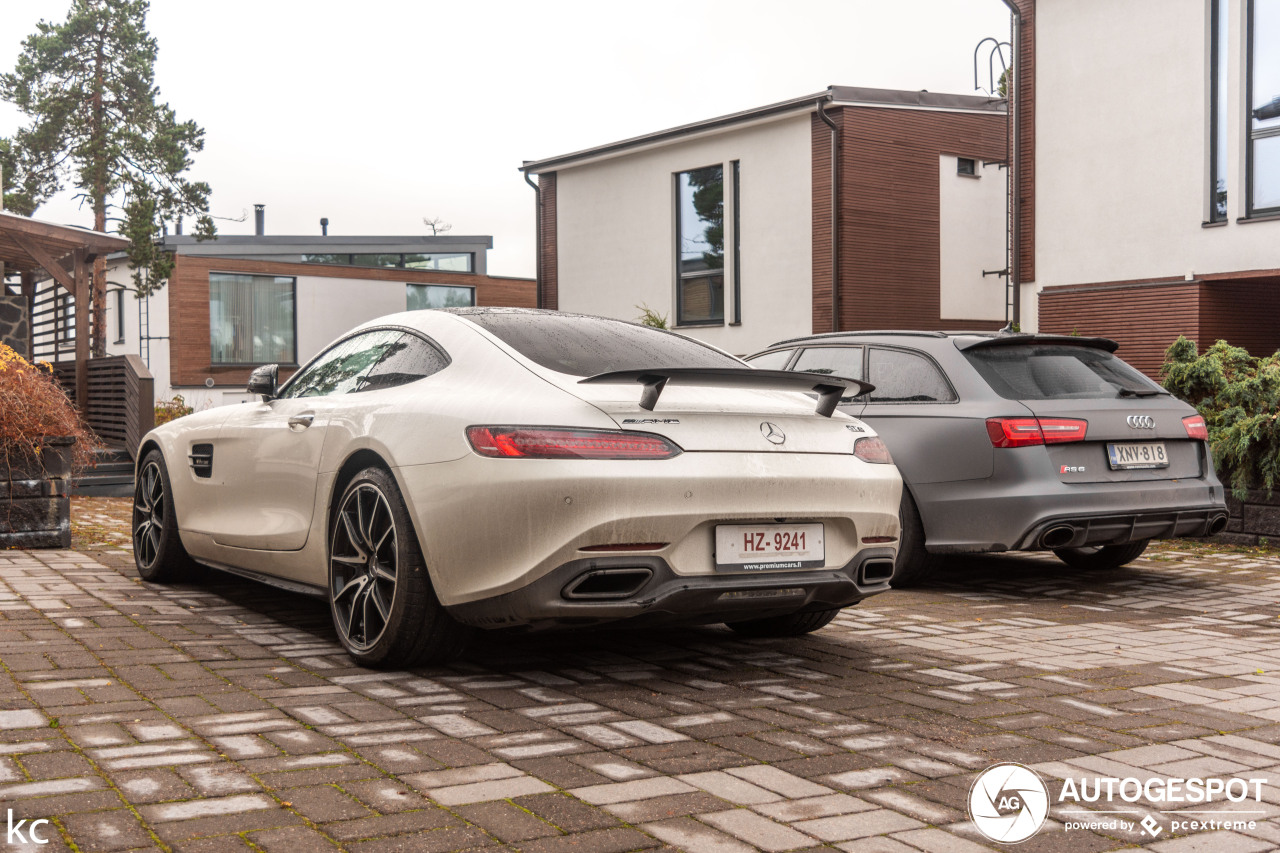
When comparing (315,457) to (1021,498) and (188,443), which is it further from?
(1021,498)

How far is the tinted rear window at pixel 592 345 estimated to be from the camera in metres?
4.82

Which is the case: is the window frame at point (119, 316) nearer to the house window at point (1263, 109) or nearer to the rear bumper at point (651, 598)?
the house window at point (1263, 109)

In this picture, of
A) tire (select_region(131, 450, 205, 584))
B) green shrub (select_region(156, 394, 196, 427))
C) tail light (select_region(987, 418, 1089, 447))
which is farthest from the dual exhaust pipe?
green shrub (select_region(156, 394, 196, 427))

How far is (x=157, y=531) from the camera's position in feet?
23.0

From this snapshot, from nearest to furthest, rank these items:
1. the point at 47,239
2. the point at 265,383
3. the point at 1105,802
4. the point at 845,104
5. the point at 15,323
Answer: the point at 1105,802
the point at 265,383
the point at 47,239
the point at 15,323
the point at 845,104

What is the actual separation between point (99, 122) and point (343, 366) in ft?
116

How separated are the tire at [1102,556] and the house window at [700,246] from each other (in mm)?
14622

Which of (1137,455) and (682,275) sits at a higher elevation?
(682,275)

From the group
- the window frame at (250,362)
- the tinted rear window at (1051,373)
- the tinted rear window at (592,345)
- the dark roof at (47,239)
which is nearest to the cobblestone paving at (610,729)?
the tinted rear window at (592,345)

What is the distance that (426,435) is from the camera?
455cm

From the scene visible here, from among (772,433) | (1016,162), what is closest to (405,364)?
(772,433)

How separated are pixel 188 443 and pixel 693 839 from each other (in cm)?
455

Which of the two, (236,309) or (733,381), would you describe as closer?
(733,381)

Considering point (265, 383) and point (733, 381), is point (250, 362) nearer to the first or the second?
point (265, 383)
